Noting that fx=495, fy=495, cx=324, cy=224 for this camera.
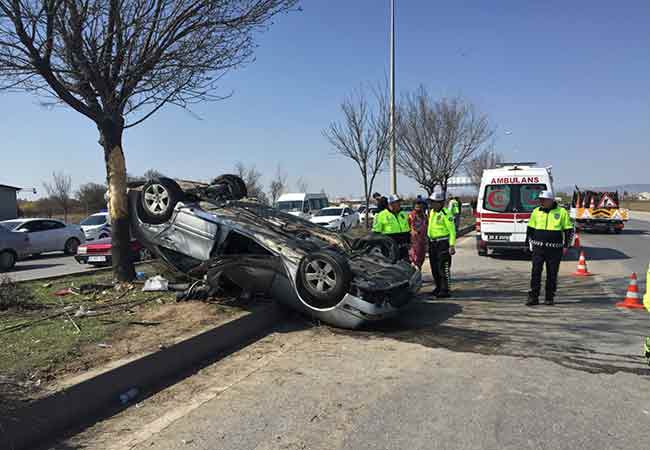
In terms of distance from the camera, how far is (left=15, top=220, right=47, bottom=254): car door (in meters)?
16.8

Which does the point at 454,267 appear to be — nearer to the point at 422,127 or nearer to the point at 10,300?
the point at 10,300

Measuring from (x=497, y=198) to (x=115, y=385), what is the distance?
1087 cm

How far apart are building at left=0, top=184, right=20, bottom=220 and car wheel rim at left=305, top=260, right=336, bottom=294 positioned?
3584 centimetres

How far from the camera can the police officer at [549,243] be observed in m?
7.33

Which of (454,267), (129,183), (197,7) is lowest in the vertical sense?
(454,267)

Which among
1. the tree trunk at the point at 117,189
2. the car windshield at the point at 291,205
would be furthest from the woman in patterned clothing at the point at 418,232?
the car windshield at the point at 291,205

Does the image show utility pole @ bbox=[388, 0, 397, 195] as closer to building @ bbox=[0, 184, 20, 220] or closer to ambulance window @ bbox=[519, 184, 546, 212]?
ambulance window @ bbox=[519, 184, 546, 212]

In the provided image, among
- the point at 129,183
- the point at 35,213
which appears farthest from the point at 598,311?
the point at 35,213

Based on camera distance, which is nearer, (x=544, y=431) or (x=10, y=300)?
(x=544, y=431)

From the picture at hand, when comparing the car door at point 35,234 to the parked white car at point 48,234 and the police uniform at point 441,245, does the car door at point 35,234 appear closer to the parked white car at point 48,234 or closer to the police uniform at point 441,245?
the parked white car at point 48,234

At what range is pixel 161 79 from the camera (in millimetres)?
7387

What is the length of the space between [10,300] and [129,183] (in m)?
2.31

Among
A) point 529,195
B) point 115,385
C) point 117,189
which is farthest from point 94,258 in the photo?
point 529,195

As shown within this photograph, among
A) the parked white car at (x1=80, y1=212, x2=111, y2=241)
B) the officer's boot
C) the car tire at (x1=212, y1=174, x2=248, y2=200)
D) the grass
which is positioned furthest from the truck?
the grass
